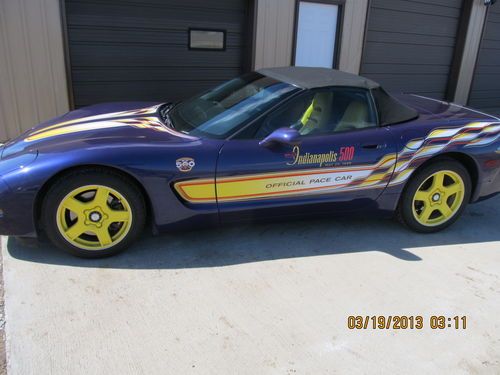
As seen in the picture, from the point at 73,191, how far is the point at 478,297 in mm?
2767

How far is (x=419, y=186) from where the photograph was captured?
3.62 meters

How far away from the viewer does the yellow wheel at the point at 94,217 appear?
2.90 metres

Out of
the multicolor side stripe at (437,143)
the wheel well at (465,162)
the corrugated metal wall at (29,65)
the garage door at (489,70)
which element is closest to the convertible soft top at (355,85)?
the multicolor side stripe at (437,143)

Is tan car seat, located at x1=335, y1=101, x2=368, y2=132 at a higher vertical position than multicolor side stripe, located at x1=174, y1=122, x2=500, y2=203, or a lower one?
higher

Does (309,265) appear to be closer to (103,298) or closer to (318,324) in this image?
(318,324)

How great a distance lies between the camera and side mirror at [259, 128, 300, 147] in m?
3.01

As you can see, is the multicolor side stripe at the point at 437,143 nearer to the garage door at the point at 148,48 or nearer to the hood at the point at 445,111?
the hood at the point at 445,111

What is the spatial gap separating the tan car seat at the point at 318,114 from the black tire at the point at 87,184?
1304 millimetres

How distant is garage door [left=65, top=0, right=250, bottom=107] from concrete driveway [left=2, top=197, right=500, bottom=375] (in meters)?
3.33

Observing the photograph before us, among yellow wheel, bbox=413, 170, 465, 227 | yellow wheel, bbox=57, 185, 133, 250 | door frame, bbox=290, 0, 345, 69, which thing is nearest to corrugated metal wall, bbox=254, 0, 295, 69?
door frame, bbox=290, 0, 345, 69

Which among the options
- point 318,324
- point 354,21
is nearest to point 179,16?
point 354,21

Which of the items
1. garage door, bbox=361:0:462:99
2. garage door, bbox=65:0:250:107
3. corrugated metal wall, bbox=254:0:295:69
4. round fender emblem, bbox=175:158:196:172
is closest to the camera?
round fender emblem, bbox=175:158:196:172

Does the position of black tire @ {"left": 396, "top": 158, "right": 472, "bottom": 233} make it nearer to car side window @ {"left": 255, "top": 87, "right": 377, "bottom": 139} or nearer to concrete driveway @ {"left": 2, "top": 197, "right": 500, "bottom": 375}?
concrete driveway @ {"left": 2, "top": 197, "right": 500, "bottom": 375}

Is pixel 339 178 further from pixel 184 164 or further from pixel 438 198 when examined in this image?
pixel 184 164
